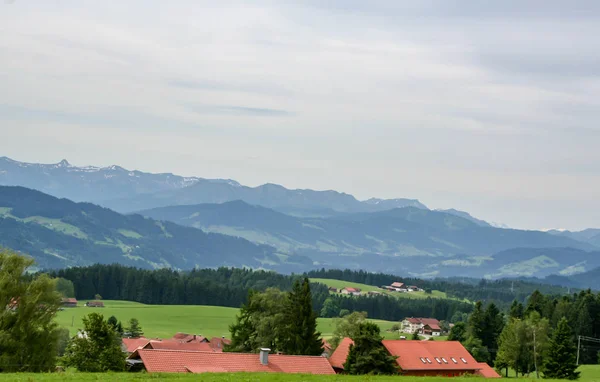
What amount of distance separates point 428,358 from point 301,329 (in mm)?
12756

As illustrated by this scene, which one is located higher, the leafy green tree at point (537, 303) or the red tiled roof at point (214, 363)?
the leafy green tree at point (537, 303)

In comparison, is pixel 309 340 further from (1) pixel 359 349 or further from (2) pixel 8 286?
(2) pixel 8 286

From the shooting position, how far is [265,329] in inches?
3317

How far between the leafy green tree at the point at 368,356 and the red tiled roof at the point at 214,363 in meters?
7.31

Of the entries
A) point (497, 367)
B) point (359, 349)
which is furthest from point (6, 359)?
point (497, 367)

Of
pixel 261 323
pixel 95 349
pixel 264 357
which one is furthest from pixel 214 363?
pixel 261 323

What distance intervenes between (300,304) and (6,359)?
32521 mm

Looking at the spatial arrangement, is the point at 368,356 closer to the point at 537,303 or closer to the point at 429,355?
the point at 429,355

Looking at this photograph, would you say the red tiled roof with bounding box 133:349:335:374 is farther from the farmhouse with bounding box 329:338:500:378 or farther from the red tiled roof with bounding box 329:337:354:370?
the farmhouse with bounding box 329:338:500:378

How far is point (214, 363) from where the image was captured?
53.1 m

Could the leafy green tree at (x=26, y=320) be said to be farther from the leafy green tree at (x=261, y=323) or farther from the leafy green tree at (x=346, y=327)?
the leafy green tree at (x=346, y=327)

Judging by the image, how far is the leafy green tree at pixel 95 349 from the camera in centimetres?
5759

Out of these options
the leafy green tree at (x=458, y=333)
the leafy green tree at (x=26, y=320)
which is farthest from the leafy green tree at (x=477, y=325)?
the leafy green tree at (x=26, y=320)

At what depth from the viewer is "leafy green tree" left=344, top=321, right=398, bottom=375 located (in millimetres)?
66000
